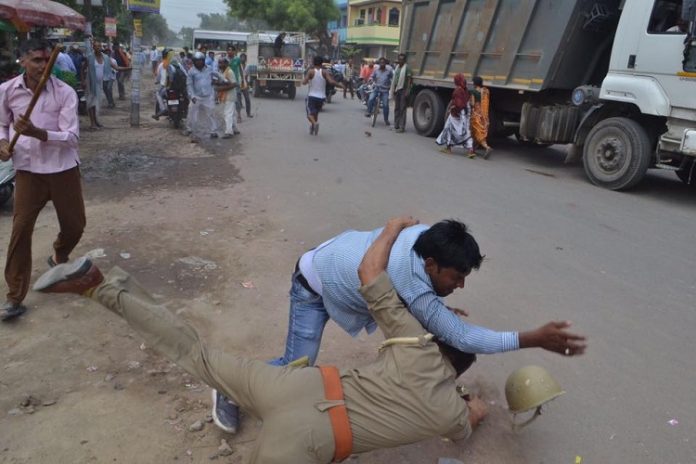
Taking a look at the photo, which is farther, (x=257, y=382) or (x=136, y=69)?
(x=136, y=69)

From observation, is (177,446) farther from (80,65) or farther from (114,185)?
(80,65)

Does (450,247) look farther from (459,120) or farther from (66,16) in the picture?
(66,16)

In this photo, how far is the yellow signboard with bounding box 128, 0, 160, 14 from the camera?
10.9m

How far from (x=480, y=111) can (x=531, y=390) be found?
8.23m

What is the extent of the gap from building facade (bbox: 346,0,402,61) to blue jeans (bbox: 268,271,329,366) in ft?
128

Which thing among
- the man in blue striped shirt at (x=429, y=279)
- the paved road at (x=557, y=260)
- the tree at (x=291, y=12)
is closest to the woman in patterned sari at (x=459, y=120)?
the paved road at (x=557, y=260)

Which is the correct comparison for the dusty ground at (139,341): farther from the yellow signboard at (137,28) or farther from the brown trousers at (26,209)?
the yellow signboard at (137,28)

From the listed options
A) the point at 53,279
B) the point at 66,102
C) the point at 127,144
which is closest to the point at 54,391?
the point at 53,279

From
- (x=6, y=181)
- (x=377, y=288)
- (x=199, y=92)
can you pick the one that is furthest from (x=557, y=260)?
(x=199, y=92)

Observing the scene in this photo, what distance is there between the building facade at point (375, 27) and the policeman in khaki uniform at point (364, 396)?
39.4m

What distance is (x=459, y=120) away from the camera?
995 centimetres

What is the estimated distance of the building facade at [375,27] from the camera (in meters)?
41.1

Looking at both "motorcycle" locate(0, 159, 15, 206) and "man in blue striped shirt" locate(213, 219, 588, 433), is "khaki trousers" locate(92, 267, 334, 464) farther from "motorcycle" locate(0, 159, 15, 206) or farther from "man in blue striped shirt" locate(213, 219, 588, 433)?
"motorcycle" locate(0, 159, 15, 206)

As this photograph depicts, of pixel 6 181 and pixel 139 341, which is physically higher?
pixel 6 181
